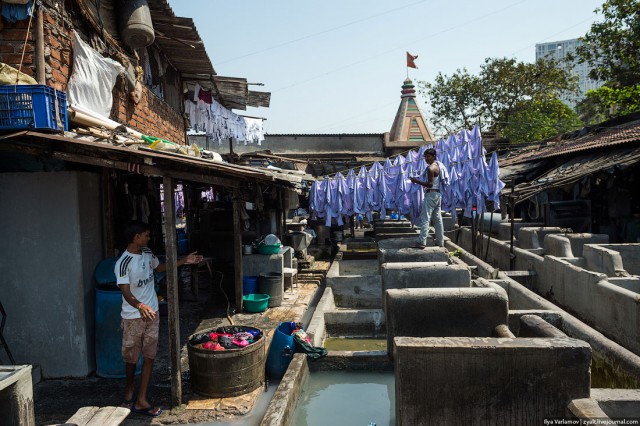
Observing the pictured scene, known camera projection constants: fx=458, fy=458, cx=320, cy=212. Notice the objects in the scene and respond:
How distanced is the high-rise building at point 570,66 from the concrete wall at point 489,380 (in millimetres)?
19528

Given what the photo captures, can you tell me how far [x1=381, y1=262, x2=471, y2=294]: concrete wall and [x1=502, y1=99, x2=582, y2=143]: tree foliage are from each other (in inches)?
826

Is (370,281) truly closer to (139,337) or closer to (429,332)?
(429,332)

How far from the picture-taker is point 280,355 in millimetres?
6043

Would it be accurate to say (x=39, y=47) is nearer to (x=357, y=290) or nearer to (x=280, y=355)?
(x=280, y=355)

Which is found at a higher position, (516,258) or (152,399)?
(516,258)

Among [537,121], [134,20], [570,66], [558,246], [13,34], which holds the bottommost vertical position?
[558,246]

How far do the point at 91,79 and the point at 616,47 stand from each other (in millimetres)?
19019

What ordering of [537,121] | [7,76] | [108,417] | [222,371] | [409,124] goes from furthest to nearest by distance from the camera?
[409,124]
[537,121]
[222,371]
[7,76]
[108,417]

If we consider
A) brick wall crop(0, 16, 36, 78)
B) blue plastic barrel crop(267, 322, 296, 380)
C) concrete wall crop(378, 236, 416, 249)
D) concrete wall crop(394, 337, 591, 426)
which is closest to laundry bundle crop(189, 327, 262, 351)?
blue plastic barrel crop(267, 322, 296, 380)

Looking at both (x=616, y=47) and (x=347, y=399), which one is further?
(x=616, y=47)

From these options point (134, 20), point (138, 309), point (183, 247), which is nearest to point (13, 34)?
point (134, 20)

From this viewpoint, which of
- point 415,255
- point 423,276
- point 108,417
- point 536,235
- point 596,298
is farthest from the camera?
point 536,235

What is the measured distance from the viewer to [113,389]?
557cm

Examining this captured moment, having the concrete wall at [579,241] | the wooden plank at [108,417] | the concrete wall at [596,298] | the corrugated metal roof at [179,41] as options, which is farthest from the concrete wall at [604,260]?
the corrugated metal roof at [179,41]
